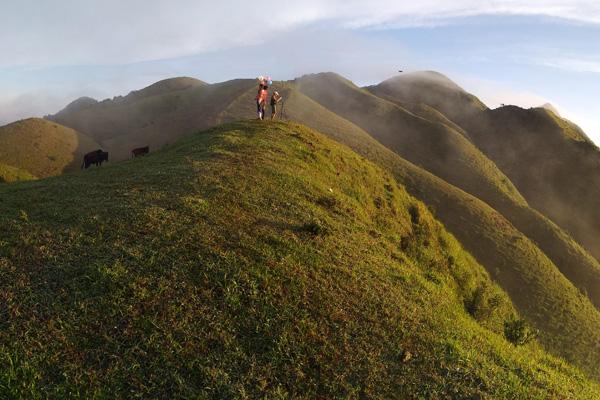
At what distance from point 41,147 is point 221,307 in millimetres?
60271

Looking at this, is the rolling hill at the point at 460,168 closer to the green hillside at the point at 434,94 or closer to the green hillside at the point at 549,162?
the green hillside at the point at 549,162

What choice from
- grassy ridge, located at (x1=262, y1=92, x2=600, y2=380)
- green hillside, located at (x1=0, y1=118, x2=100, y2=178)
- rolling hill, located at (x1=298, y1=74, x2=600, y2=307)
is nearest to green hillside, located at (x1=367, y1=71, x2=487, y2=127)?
rolling hill, located at (x1=298, y1=74, x2=600, y2=307)

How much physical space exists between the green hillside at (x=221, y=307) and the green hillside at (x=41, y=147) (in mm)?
38513

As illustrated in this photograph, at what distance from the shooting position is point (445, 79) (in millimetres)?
155125

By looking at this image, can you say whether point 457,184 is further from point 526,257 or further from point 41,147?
point 41,147

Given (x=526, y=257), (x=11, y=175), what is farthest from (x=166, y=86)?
(x=526, y=257)

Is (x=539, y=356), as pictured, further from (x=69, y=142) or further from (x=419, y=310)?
(x=69, y=142)

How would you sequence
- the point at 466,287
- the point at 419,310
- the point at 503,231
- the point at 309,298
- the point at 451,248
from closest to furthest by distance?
the point at 309,298 → the point at 419,310 → the point at 466,287 → the point at 451,248 → the point at 503,231

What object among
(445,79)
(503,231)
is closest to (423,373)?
(503,231)

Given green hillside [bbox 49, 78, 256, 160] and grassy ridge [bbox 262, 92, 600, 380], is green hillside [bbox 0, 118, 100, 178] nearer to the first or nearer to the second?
green hillside [bbox 49, 78, 256, 160]

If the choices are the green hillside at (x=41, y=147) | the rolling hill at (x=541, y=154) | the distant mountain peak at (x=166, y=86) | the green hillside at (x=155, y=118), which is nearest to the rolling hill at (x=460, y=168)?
the rolling hill at (x=541, y=154)

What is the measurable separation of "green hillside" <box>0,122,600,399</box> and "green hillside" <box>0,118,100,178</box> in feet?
126

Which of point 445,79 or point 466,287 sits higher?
point 445,79

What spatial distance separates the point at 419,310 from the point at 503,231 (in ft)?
102
